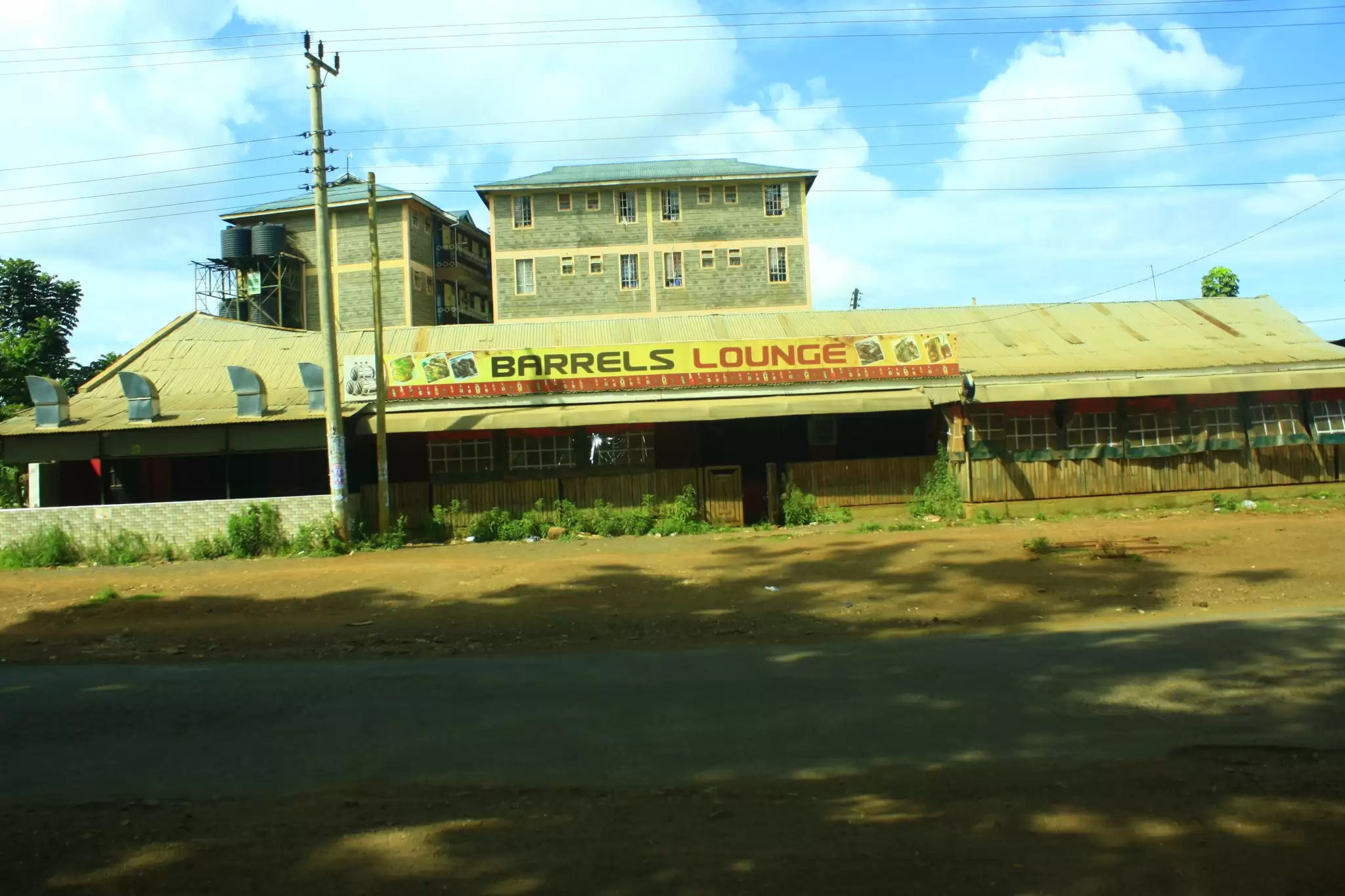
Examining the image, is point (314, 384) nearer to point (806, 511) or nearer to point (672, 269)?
point (806, 511)

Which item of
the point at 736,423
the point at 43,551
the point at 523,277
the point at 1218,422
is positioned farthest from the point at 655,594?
the point at 523,277

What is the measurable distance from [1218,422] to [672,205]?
2559 centimetres

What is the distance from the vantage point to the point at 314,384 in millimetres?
20688

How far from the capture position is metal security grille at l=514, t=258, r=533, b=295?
41062mm

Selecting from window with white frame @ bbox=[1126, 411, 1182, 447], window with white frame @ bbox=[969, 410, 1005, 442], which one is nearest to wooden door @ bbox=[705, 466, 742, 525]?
window with white frame @ bbox=[969, 410, 1005, 442]

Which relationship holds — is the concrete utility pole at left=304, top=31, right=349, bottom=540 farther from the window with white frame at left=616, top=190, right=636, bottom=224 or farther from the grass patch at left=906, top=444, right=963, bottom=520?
the window with white frame at left=616, top=190, right=636, bottom=224

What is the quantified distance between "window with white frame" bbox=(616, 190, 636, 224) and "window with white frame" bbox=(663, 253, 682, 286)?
7.25 ft

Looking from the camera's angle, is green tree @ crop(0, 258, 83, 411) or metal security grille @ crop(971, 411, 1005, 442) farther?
green tree @ crop(0, 258, 83, 411)

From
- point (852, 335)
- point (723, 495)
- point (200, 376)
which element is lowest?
point (723, 495)

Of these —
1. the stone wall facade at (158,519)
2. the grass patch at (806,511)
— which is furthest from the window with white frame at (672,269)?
the stone wall facade at (158,519)

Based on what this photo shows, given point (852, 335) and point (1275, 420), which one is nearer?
point (1275, 420)

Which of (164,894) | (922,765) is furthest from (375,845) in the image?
(922,765)

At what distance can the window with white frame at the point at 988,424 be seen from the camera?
A: 2059 centimetres

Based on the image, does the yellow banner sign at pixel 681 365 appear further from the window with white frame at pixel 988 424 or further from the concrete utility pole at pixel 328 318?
the concrete utility pole at pixel 328 318
